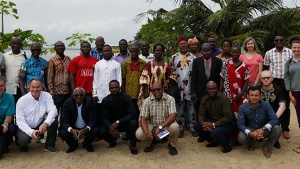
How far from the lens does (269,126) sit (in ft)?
15.6

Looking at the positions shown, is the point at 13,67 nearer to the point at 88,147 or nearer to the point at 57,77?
the point at 57,77

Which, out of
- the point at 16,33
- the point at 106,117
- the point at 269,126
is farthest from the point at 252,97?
the point at 16,33

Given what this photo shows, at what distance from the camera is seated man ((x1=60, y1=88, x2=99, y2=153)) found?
497 centimetres

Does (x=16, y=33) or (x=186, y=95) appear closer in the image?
(x=186, y=95)

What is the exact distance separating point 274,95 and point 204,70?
1.21 m

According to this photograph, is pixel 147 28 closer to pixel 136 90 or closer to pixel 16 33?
pixel 16 33

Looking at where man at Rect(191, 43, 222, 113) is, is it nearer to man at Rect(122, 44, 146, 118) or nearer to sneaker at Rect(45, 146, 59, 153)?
man at Rect(122, 44, 146, 118)

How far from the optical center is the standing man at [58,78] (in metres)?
5.47

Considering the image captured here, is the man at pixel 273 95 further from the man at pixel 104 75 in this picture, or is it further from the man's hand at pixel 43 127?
the man's hand at pixel 43 127

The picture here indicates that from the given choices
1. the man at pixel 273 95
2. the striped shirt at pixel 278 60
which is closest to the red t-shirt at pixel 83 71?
the man at pixel 273 95

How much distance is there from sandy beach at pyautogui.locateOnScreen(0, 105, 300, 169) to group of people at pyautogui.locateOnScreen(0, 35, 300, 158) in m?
0.13

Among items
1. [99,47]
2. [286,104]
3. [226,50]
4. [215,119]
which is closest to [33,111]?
[99,47]

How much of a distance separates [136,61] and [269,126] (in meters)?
2.46

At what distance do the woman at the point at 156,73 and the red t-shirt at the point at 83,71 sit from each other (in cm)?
91
